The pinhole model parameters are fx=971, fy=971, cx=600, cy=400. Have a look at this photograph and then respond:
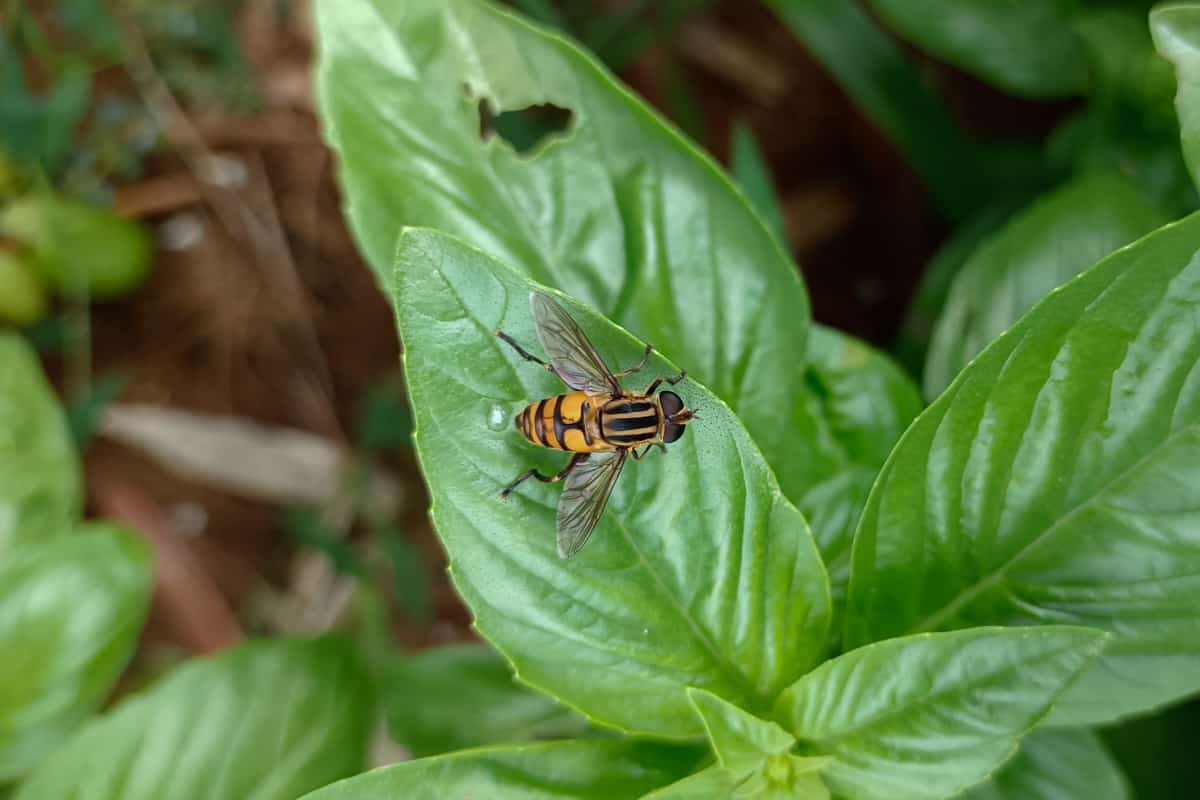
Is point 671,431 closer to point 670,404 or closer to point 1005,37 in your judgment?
point 670,404

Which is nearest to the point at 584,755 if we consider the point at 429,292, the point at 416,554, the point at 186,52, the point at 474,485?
the point at 474,485

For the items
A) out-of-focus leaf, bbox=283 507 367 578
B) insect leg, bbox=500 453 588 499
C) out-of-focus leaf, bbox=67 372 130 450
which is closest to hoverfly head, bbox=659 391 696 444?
insect leg, bbox=500 453 588 499

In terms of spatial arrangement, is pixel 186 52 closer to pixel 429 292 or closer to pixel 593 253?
pixel 593 253

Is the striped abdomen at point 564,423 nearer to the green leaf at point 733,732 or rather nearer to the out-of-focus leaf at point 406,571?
the green leaf at point 733,732

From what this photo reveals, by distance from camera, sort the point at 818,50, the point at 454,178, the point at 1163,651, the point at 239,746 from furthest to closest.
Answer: the point at 818,50 → the point at 239,746 → the point at 454,178 → the point at 1163,651

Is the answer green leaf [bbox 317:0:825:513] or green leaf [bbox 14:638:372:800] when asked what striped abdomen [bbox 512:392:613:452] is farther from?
green leaf [bbox 14:638:372:800]

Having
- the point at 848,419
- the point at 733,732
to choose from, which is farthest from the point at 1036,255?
the point at 733,732
